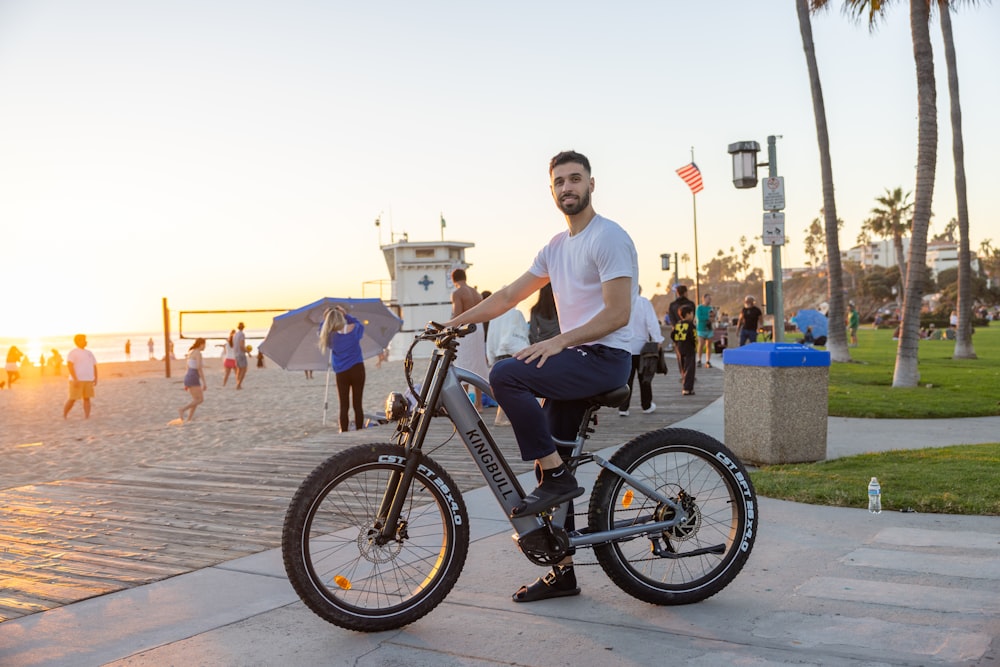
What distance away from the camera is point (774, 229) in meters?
12.1

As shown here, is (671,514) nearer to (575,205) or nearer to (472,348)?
(575,205)

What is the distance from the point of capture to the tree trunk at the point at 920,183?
1534cm

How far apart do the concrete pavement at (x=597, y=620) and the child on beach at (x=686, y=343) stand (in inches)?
394

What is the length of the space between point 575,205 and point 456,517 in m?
1.43

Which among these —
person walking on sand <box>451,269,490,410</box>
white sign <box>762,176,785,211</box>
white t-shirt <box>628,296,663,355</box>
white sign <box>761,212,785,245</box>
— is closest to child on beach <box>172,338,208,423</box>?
person walking on sand <box>451,269,490,410</box>

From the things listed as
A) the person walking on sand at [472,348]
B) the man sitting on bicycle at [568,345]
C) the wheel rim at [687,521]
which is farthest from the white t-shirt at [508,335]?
the man sitting on bicycle at [568,345]

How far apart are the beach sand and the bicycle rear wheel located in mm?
7272

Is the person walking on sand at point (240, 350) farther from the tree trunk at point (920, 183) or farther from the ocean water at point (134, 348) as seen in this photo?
the tree trunk at point (920, 183)

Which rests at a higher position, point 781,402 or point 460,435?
point 460,435

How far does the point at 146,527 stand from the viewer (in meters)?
6.07

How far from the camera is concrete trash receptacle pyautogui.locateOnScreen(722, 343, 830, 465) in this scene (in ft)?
25.3

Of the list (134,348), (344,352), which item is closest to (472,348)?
(344,352)

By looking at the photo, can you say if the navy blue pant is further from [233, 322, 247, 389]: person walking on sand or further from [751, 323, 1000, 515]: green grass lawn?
[233, 322, 247, 389]: person walking on sand

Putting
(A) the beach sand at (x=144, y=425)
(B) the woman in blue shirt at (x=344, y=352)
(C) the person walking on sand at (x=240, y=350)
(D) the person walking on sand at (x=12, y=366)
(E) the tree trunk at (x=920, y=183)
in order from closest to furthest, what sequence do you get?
(A) the beach sand at (x=144, y=425) → (B) the woman in blue shirt at (x=344, y=352) → (E) the tree trunk at (x=920, y=183) → (C) the person walking on sand at (x=240, y=350) → (D) the person walking on sand at (x=12, y=366)
